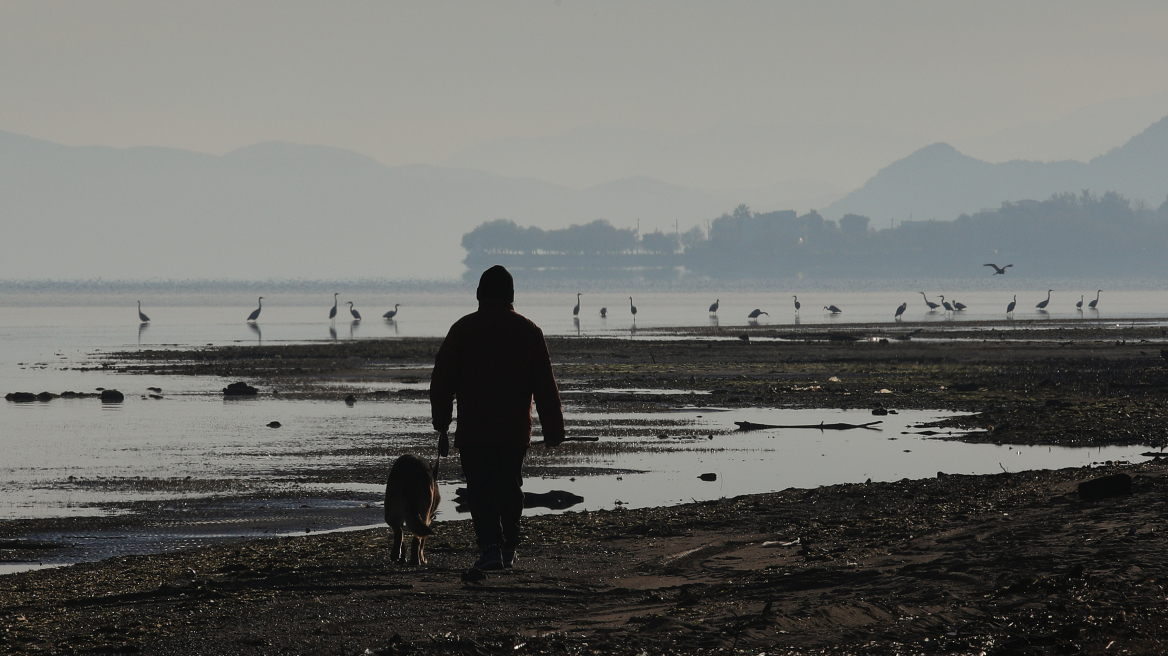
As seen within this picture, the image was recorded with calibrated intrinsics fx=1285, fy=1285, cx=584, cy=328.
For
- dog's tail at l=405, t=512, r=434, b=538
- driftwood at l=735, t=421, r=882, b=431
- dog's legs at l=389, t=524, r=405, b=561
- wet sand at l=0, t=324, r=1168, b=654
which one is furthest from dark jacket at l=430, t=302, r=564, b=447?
driftwood at l=735, t=421, r=882, b=431

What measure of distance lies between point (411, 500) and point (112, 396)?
18.4m

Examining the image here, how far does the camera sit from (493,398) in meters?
8.75

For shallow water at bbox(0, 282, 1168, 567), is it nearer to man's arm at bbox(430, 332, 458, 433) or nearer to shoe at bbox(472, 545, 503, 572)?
shoe at bbox(472, 545, 503, 572)

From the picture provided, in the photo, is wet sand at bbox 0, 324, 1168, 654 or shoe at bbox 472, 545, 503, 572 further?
shoe at bbox 472, 545, 503, 572

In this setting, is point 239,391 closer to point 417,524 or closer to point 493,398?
point 417,524

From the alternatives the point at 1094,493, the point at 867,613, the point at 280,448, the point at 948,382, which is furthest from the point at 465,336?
the point at 948,382

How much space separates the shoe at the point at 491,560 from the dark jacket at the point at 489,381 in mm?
721

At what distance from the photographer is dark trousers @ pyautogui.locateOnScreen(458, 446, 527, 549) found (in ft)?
28.9

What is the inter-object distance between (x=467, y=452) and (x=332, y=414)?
14456 mm

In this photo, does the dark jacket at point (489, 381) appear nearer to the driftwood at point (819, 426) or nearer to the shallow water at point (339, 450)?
the shallow water at point (339, 450)

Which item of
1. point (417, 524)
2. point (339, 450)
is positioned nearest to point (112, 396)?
point (339, 450)

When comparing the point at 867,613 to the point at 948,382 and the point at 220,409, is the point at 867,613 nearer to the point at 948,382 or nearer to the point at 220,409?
the point at 220,409

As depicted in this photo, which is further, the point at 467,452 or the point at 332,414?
the point at 332,414

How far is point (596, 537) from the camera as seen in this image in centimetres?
1056
